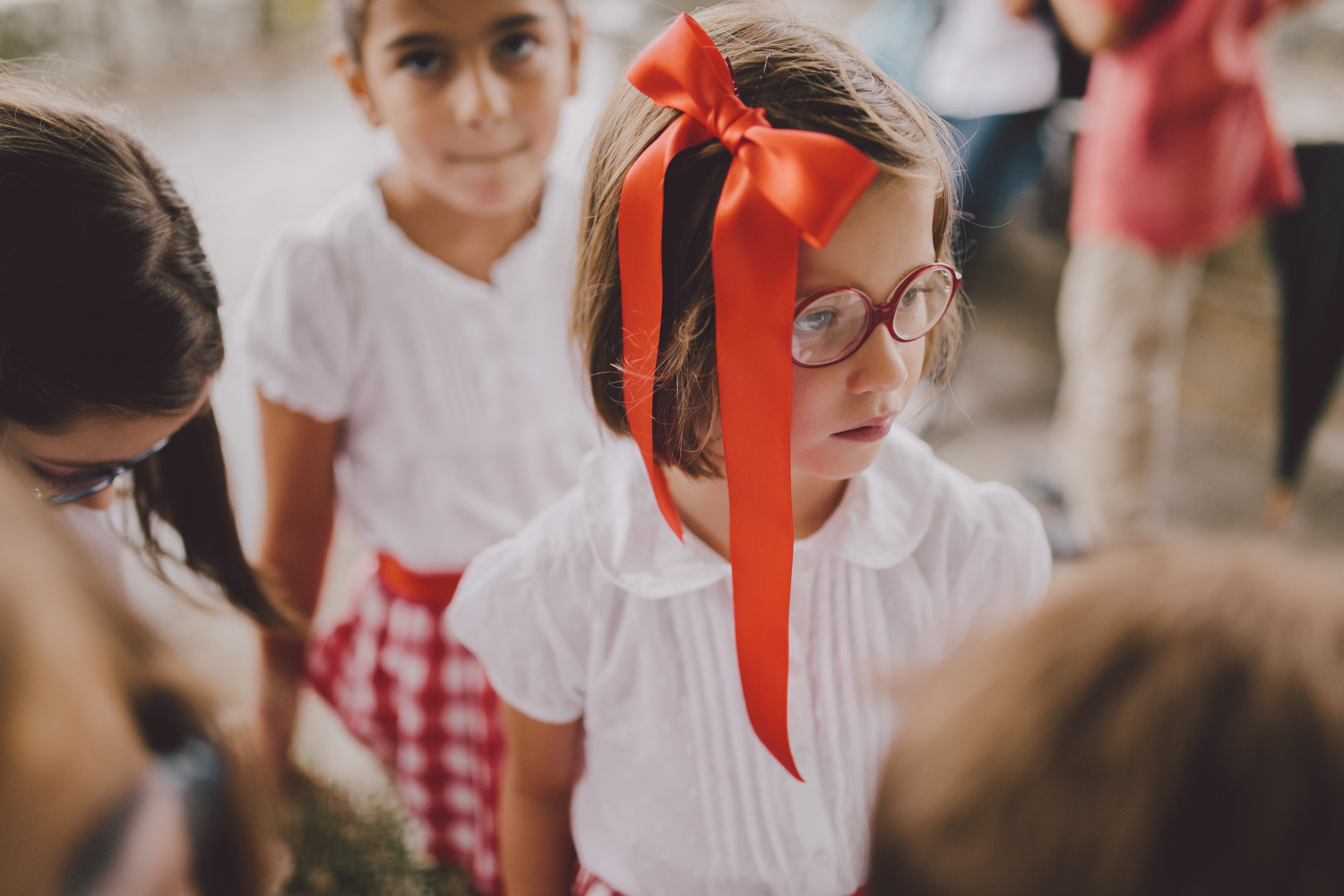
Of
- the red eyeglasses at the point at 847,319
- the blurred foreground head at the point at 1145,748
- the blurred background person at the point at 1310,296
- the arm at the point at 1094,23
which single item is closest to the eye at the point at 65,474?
the red eyeglasses at the point at 847,319

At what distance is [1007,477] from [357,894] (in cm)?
192

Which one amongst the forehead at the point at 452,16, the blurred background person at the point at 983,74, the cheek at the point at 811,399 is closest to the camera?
the cheek at the point at 811,399

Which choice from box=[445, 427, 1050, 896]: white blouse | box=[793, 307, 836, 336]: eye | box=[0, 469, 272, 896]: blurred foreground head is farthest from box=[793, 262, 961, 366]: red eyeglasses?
box=[0, 469, 272, 896]: blurred foreground head

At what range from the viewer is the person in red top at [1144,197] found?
1756 mm

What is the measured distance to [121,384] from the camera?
81 cm

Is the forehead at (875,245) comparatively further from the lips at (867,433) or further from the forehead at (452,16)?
the forehead at (452,16)

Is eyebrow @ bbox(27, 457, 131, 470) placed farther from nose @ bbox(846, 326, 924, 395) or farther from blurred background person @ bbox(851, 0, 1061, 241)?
blurred background person @ bbox(851, 0, 1061, 241)

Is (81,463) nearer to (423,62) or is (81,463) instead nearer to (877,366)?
(423,62)

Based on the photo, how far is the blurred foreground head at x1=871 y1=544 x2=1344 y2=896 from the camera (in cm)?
36

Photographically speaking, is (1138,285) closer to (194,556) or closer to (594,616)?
(594,616)

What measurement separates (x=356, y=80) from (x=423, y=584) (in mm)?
670

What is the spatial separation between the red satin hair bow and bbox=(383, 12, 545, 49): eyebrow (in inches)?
17.3

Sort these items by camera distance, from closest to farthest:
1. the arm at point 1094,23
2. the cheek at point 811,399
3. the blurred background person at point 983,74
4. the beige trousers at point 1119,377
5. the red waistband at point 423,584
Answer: the cheek at point 811,399 < the red waistband at point 423,584 < the arm at point 1094,23 < the beige trousers at point 1119,377 < the blurred background person at point 983,74

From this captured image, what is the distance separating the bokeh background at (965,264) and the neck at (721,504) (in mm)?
610
